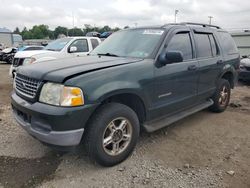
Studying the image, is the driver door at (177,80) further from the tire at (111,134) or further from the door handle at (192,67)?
the tire at (111,134)

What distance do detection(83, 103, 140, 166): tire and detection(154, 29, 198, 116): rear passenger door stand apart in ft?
1.93

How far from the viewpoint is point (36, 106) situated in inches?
117

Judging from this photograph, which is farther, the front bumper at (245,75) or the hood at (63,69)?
the front bumper at (245,75)

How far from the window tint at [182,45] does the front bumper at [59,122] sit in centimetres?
186

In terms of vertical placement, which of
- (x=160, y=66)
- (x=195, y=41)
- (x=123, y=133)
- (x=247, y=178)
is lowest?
(x=247, y=178)

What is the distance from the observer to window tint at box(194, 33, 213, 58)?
4.72 metres

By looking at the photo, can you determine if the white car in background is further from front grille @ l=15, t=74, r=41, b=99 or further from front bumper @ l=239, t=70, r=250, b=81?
front bumper @ l=239, t=70, r=250, b=81

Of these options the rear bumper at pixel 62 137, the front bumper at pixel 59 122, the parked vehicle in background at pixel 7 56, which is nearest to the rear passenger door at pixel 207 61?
the front bumper at pixel 59 122

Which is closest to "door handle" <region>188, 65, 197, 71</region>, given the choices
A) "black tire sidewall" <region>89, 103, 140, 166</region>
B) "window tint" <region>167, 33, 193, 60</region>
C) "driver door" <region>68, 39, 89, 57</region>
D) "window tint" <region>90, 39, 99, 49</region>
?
"window tint" <region>167, 33, 193, 60</region>

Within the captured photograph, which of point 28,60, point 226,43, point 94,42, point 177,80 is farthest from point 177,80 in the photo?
point 94,42

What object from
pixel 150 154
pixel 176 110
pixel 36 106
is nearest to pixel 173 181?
pixel 150 154

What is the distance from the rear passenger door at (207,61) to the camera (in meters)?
4.73

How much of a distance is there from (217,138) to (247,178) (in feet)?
3.97

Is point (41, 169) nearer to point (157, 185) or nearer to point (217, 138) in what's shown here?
point (157, 185)
